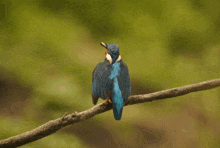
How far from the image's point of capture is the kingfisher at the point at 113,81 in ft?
2.51

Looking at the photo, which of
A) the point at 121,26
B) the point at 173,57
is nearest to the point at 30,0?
the point at 121,26

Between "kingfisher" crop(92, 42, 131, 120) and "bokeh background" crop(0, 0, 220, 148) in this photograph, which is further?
"bokeh background" crop(0, 0, 220, 148)

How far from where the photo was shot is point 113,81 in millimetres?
780

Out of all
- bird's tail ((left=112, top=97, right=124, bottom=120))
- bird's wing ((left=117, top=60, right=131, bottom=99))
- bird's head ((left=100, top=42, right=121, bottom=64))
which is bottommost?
bird's tail ((left=112, top=97, right=124, bottom=120))

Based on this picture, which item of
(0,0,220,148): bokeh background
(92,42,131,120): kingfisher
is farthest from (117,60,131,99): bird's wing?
(0,0,220,148): bokeh background

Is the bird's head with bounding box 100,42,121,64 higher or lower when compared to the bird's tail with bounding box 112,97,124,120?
higher

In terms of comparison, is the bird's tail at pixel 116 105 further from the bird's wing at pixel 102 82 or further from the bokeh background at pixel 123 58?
the bokeh background at pixel 123 58

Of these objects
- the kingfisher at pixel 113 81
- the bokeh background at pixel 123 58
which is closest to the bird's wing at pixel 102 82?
the kingfisher at pixel 113 81

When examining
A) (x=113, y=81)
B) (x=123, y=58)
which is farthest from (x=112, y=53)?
(x=123, y=58)

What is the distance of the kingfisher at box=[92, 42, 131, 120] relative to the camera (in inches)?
30.1

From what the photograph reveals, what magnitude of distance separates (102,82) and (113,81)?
45mm

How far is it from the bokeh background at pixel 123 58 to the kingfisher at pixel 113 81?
33cm

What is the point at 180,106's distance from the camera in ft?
3.69

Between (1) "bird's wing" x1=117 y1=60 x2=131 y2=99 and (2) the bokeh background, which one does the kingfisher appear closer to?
(1) "bird's wing" x1=117 y1=60 x2=131 y2=99
